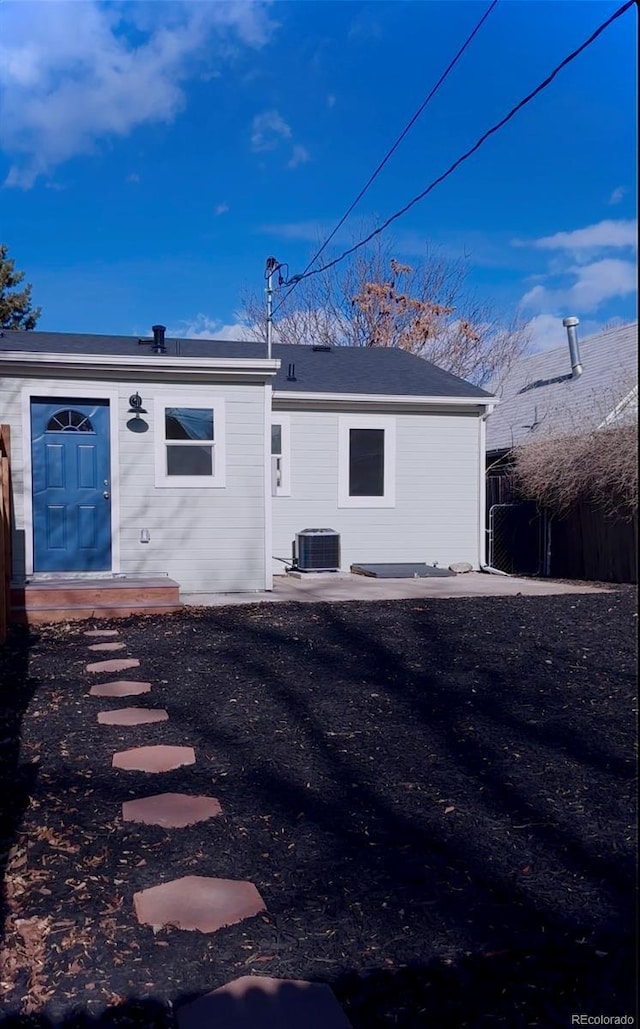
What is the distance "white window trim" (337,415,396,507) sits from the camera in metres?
11.2

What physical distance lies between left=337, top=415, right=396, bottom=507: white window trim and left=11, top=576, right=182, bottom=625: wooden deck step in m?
4.07

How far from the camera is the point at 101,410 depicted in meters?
8.61

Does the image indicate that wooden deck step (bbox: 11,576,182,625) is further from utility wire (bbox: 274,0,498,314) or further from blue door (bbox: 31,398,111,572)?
utility wire (bbox: 274,0,498,314)

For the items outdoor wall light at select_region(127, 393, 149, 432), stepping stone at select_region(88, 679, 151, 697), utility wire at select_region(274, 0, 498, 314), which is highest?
utility wire at select_region(274, 0, 498, 314)

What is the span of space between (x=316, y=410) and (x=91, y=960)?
9542 mm

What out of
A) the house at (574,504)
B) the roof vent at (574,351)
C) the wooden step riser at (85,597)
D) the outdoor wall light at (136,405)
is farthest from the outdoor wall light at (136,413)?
the roof vent at (574,351)

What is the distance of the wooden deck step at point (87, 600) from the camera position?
7.22 metres

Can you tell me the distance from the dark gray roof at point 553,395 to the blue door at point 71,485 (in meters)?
5.72

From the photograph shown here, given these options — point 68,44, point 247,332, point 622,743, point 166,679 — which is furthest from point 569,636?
point 247,332

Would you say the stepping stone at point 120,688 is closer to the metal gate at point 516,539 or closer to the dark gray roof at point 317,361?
the dark gray roof at point 317,361

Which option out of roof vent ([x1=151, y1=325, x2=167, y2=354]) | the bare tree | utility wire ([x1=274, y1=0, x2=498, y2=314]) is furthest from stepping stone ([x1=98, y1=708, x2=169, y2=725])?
the bare tree

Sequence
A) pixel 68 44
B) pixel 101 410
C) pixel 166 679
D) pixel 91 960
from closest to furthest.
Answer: pixel 91 960
pixel 68 44
pixel 166 679
pixel 101 410

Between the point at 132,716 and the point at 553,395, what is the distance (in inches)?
472

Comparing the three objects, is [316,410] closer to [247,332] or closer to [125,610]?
[125,610]
